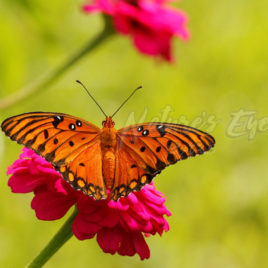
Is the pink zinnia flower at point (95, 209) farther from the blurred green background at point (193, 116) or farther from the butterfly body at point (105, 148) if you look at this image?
the blurred green background at point (193, 116)

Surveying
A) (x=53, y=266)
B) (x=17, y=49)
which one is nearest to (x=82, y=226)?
(x=17, y=49)

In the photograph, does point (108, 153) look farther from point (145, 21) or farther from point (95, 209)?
point (145, 21)

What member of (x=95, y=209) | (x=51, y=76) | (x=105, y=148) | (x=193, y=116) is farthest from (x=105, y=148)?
(x=193, y=116)

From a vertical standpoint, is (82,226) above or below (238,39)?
below

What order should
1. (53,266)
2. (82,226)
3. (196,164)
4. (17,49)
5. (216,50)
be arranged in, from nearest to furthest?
(82,226)
(17,49)
(53,266)
(196,164)
(216,50)

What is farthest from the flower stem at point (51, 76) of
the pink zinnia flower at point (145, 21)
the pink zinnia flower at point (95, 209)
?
the pink zinnia flower at point (95, 209)

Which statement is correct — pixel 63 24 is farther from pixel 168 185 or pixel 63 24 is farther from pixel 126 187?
pixel 126 187
